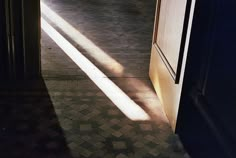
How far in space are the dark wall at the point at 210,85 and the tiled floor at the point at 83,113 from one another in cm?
16

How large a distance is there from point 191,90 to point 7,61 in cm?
126

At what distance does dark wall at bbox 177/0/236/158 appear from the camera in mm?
1677

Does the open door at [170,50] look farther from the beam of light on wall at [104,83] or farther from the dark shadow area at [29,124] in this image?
the dark shadow area at [29,124]

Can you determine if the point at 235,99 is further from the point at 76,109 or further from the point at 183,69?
the point at 76,109

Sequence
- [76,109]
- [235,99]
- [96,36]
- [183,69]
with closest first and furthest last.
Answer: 1. [235,99]
2. [183,69]
3. [76,109]
4. [96,36]

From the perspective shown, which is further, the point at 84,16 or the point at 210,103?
the point at 84,16

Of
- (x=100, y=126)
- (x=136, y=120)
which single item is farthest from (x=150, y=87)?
(x=100, y=126)

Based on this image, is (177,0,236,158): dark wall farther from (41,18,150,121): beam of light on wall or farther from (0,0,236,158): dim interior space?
(41,18,150,121): beam of light on wall

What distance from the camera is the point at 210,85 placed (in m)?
1.92

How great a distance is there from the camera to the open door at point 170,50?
206 cm

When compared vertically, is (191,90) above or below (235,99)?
below

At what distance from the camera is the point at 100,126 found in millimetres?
2240

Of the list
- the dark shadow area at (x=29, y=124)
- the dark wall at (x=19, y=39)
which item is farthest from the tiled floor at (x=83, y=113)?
the dark wall at (x=19, y=39)

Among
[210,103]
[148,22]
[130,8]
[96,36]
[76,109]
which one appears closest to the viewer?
[210,103]
